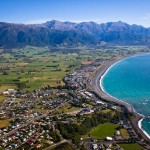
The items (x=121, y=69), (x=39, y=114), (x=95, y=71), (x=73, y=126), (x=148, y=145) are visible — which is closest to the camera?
(x=148, y=145)

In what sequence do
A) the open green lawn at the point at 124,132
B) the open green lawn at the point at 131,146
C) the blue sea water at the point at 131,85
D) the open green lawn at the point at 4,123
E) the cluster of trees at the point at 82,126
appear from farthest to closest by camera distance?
the blue sea water at the point at 131,85 < the open green lawn at the point at 4,123 < the open green lawn at the point at 124,132 < the cluster of trees at the point at 82,126 < the open green lawn at the point at 131,146

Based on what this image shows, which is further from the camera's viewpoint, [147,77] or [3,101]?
[147,77]

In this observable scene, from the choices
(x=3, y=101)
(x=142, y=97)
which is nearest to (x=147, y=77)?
(x=142, y=97)

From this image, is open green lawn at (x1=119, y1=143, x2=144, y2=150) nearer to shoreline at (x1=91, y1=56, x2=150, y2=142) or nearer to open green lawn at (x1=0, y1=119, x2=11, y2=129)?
shoreline at (x1=91, y1=56, x2=150, y2=142)

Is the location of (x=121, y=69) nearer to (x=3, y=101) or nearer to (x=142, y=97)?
(x=142, y=97)

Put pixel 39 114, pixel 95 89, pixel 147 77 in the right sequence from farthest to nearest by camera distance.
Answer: pixel 147 77
pixel 95 89
pixel 39 114

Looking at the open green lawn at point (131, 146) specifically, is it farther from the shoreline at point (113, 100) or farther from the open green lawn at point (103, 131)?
the open green lawn at point (103, 131)

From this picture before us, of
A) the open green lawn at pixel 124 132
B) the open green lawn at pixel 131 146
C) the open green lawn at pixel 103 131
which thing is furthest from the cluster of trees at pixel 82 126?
the open green lawn at pixel 131 146

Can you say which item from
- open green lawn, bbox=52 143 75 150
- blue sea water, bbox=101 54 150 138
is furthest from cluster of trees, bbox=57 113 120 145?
blue sea water, bbox=101 54 150 138
